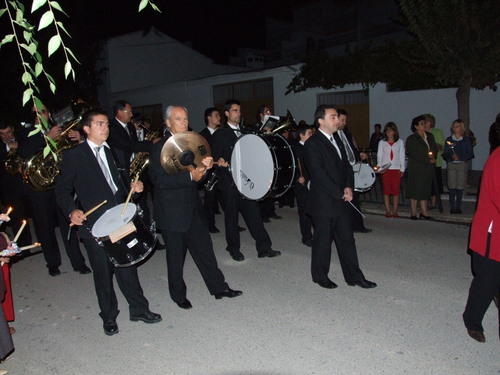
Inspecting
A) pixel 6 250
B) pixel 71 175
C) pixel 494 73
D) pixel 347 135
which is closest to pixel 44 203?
pixel 71 175

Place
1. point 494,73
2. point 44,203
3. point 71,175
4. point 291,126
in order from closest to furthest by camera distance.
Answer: point 71,175
point 44,203
point 291,126
point 494,73

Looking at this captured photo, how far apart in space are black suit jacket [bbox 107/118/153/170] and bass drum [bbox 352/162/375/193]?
333 cm

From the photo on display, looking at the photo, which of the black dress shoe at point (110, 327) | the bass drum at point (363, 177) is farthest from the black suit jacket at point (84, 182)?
the bass drum at point (363, 177)

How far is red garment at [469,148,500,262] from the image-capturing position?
3.59 metres

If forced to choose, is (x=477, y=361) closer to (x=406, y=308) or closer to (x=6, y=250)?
(x=406, y=308)

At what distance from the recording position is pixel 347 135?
7449 mm

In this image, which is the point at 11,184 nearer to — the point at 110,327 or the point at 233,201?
the point at 233,201

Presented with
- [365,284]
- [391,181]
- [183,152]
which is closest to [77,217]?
[183,152]

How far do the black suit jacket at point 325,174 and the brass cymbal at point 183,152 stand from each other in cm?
120

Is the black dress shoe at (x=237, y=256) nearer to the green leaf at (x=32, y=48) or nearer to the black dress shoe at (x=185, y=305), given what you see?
the black dress shoe at (x=185, y=305)

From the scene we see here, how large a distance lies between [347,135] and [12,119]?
1564 centimetres

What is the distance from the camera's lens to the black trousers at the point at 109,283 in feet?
14.2

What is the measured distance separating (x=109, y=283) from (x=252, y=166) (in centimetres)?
248

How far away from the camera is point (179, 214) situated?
4688 mm
